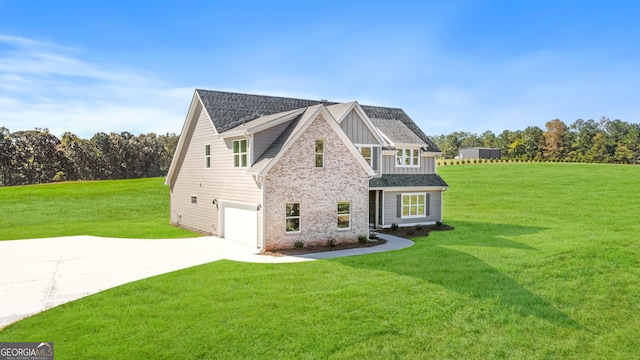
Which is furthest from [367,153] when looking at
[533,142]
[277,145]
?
[533,142]

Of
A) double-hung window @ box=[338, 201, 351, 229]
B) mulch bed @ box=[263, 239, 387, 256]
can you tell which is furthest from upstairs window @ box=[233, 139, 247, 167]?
double-hung window @ box=[338, 201, 351, 229]

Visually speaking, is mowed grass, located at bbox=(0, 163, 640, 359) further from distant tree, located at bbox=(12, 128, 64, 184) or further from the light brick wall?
distant tree, located at bbox=(12, 128, 64, 184)

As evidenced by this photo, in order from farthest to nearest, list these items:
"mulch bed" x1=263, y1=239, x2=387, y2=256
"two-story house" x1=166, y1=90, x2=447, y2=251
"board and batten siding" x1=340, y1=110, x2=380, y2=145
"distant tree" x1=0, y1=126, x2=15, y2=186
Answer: "distant tree" x1=0, y1=126, x2=15, y2=186, "board and batten siding" x1=340, y1=110, x2=380, y2=145, "two-story house" x1=166, y1=90, x2=447, y2=251, "mulch bed" x1=263, y1=239, x2=387, y2=256

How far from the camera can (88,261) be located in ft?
51.9

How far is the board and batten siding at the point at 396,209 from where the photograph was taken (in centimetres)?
2459

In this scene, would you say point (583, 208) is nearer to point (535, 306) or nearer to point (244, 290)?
point (535, 306)

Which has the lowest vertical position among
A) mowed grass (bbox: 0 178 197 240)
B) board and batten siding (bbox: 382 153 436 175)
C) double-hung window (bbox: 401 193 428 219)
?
mowed grass (bbox: 0 178 197 240)

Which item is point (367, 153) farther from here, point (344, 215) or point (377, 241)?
point (377, 241)

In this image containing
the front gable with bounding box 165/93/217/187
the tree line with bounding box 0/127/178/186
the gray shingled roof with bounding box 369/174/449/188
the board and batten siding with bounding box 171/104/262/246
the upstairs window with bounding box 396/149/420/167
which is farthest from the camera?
the tree line with bounding box 0/127/178/186

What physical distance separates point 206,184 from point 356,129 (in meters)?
9.11

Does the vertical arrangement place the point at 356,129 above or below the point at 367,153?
above

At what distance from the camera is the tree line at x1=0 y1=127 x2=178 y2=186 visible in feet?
215

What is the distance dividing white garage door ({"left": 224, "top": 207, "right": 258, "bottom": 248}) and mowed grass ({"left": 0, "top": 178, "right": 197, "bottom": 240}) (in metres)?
3.68

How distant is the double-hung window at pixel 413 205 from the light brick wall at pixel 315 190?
646 centimetres
